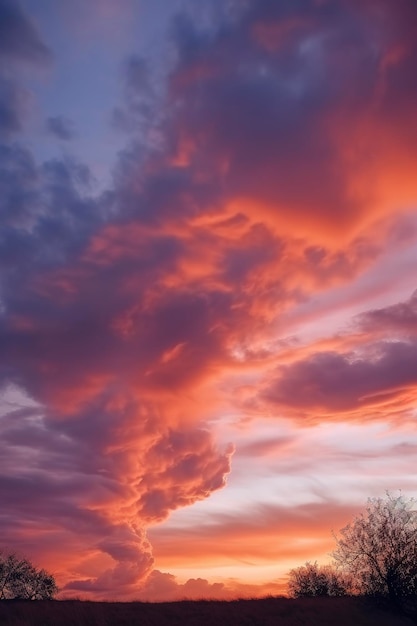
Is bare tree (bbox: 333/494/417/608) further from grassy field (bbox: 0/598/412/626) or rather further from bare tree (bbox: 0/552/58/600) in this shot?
bare tree (bbox: 0/552/58/600)

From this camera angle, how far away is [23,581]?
319 ft

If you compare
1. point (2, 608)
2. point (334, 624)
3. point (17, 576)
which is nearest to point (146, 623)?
point (2, 608)

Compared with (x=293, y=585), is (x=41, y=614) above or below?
below

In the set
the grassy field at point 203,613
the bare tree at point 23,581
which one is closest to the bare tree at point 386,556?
the grassy field at point 203,613

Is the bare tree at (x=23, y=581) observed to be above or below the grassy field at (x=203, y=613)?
above

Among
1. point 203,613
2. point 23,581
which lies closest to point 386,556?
point 203,613

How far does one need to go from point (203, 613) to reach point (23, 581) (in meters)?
67.3

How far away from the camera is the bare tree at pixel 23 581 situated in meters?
95.2

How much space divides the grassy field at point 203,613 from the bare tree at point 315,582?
42.9m

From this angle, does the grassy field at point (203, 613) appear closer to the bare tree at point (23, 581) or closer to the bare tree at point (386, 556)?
the bare tree at point (386, 556)

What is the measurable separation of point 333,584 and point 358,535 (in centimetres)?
3687

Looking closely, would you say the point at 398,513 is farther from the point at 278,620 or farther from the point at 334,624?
the point at 278,620

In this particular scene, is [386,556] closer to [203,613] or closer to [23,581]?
[203,613]

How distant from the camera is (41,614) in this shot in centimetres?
3550
